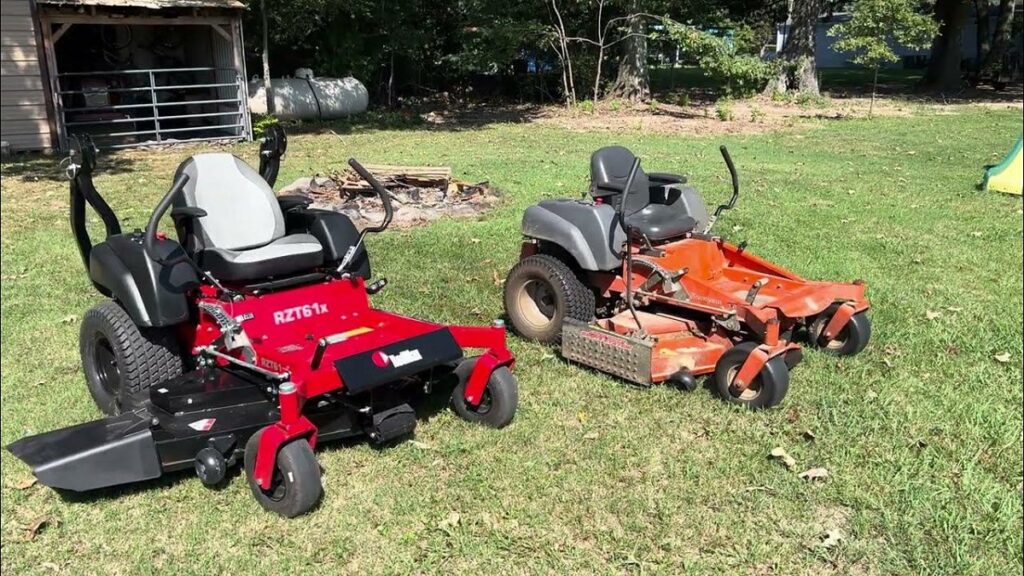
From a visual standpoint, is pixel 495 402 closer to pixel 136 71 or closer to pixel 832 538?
pixel 832 538

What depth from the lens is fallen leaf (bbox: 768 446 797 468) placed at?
3641 mm

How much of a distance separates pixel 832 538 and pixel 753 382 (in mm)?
1174

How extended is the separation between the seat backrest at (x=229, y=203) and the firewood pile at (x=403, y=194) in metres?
3.83

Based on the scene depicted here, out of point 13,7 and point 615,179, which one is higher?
point 13,7

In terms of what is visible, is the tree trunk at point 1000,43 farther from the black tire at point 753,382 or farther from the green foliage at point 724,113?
the black tire at point 753,382

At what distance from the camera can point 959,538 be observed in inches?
120

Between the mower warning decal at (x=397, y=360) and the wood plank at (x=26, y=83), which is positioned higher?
the wood plank at (x=26, y=83)

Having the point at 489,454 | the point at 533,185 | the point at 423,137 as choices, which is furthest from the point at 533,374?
the point at 423,137

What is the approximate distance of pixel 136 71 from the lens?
46.0 feet

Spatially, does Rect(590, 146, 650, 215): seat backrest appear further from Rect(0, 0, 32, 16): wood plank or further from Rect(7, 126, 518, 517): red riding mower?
Rect(0, 0, 32, 16): wood plank

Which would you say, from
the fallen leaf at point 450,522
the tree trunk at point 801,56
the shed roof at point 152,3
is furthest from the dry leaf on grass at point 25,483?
the tree trunk at point 801,56

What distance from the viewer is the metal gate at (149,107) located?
1348 cm

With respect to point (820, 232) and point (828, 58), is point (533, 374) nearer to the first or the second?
point (820, 232)

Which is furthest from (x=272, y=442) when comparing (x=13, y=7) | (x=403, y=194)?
(x=403, y=194)
